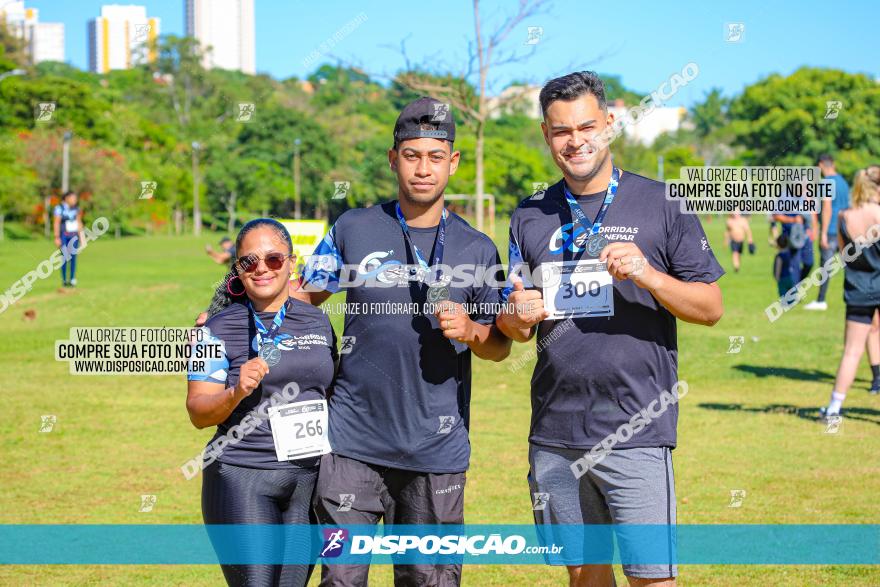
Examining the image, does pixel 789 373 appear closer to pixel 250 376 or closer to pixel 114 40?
pixel 250 376

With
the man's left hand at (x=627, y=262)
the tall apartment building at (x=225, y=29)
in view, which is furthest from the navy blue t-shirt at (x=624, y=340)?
the tall apartment building at (x=225, y=29)

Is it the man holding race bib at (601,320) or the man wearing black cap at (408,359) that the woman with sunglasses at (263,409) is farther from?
the man holding race bib at (601,320)

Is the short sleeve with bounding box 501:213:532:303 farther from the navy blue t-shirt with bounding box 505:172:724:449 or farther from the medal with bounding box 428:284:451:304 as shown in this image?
the medal with bounding box 428:284:451:304

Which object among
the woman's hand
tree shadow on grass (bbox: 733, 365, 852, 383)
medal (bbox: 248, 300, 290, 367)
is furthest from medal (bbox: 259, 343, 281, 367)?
tree shadow on grass (bbox: 733, 365, 852, 383)

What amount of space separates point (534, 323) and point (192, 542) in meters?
3.68

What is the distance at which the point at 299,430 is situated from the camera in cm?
396

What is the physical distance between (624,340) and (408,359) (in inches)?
35.2

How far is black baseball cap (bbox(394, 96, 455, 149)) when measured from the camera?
4.17 meters

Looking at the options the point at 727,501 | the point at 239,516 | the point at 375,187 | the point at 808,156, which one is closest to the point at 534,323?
the point at 239,516

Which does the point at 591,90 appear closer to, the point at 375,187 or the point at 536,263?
the point at 536,263

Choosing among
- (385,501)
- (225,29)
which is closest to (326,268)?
(385,501)

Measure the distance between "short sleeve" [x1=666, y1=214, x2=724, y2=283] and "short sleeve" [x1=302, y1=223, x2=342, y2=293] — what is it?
1.42 m

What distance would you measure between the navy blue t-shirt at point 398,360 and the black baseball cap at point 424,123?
40cm

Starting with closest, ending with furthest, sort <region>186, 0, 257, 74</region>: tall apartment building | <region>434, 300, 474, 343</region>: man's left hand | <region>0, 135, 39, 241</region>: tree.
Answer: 1. <region>434, 300, 474, 343</region>: man's left hand
2. <region>0, 135, 39, 241</region>: tree
3. <region>186, 0, 257, 74</region>: tall apartment building
